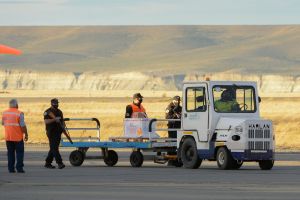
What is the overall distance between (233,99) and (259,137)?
4.87 ft

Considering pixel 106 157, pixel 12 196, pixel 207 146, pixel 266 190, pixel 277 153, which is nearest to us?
pixel 12 196

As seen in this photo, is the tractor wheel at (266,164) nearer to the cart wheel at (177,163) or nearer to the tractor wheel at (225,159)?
the tractor wheel at (225,159)

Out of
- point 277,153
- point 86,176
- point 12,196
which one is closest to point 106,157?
point 86,176

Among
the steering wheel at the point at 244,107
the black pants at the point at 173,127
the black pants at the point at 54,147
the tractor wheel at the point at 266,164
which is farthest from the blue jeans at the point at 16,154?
the tractor wheel at the point at 266,164

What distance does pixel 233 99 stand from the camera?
3241 centimetres

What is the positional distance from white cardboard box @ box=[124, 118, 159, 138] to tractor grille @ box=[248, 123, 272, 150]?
327cm

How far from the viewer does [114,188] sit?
23578mm

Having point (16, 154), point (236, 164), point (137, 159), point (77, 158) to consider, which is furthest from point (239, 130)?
point (16, 154)

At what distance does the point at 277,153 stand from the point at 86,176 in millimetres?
16193

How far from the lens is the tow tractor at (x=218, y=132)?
31375 mm

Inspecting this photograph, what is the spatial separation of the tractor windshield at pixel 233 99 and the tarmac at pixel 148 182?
1.60 metres

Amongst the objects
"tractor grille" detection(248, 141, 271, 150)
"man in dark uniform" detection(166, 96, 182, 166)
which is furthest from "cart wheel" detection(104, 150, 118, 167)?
"tractor grille" detection(248, 141, 271, 150)

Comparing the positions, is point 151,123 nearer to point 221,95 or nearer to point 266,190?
point 221,95

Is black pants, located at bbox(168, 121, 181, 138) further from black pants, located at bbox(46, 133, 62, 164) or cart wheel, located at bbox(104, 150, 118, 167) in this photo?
black pants, located at bbox(46, 133, 62, 164)
